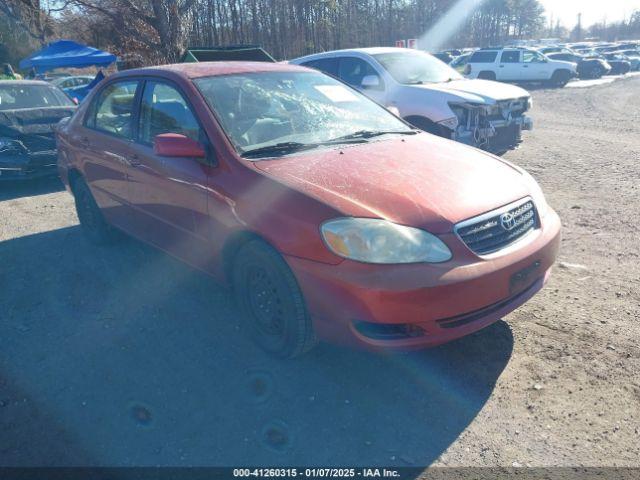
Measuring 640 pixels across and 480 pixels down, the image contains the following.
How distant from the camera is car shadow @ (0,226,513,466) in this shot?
2.55m

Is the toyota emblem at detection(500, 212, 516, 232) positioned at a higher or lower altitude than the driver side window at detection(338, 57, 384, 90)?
lower

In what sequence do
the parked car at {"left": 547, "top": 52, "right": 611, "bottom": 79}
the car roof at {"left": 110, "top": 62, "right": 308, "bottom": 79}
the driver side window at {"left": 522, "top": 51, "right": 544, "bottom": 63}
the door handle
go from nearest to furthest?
the car roof at {"left": 110, "top": 62, "right": 308, "bottom": 79}
the door handle
the driver side window at {"left": 522, "top": 51, "right": 544, "bottom": 63}
the parked car at {"left": 547, "top": 52, "right": 611, "bottom": 79}

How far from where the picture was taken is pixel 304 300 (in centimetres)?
290

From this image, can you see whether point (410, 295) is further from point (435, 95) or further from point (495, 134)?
point (495, 134)

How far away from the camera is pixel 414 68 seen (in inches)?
338

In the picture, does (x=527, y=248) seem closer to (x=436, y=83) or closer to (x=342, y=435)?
(x=342, y=435)

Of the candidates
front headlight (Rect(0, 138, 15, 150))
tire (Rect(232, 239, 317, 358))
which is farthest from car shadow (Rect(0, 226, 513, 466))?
front headlight (Rect(0, 138, 15, 150))

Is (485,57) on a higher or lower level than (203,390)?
higher

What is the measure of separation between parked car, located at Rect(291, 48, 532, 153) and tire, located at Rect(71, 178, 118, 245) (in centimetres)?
426

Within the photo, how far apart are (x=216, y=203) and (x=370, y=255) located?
1.15 m

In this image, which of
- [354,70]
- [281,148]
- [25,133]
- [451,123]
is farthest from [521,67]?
[281,148]

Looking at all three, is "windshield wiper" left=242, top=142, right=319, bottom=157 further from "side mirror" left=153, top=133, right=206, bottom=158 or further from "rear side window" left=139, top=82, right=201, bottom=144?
"rear side window" left=139, top=82, right=201, bottom=144

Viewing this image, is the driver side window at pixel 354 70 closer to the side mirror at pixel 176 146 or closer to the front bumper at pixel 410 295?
the side mirror at pixel 176 146

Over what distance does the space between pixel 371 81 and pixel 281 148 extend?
515cm
